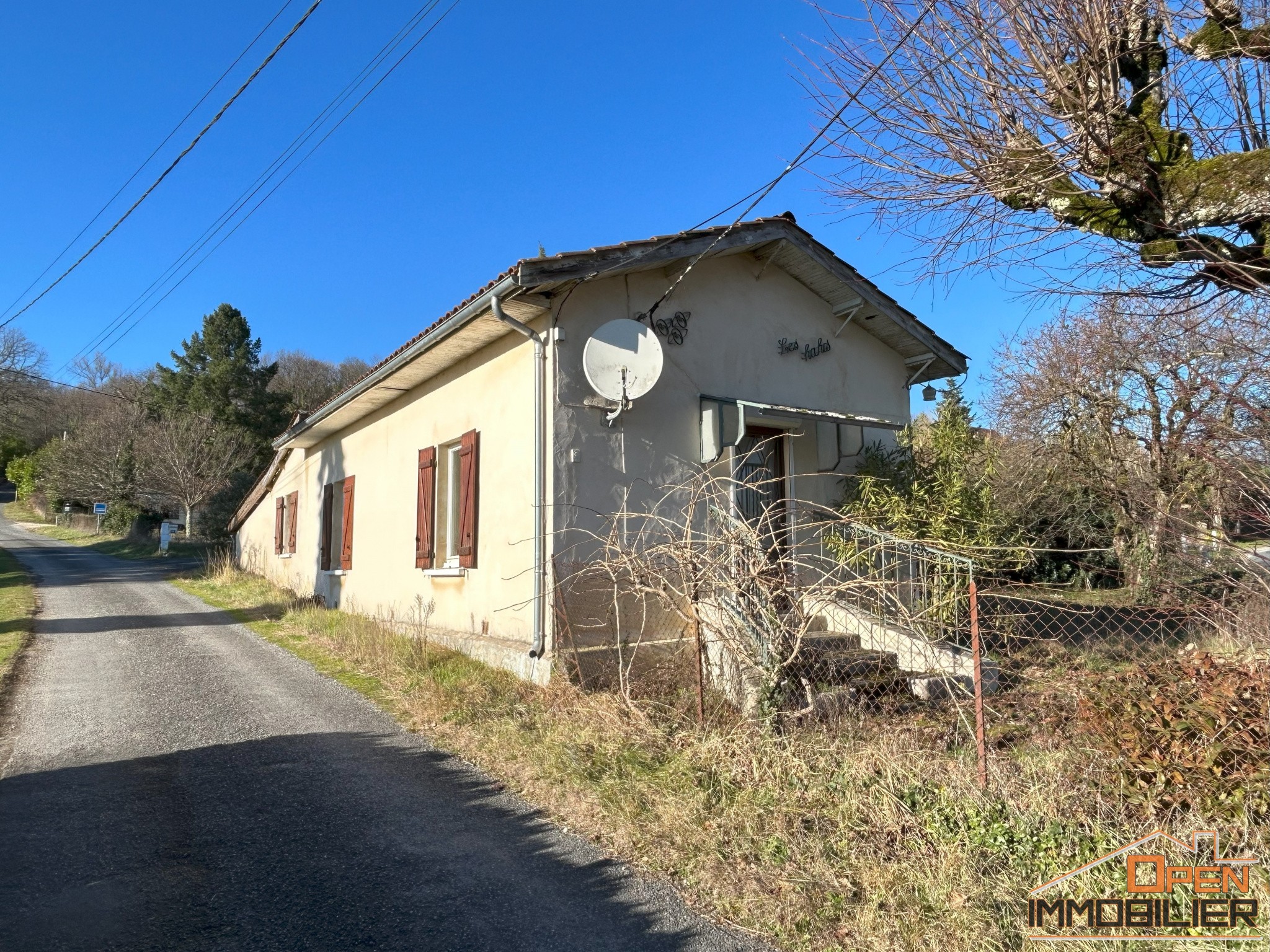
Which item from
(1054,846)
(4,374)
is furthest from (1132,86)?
(4,374)

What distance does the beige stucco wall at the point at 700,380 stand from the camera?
720cm

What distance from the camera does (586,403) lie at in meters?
7.22

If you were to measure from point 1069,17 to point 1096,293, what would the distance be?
4.75 ft

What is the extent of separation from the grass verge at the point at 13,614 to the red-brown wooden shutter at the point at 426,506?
12.9 feet

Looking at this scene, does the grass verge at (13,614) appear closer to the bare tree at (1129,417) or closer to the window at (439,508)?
the window at (439,508)

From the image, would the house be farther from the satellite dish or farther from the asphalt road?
the asphalt road

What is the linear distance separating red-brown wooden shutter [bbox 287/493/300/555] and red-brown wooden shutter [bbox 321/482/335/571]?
7.04 ft

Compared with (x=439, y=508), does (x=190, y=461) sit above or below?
above

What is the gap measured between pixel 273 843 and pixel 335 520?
408 inches

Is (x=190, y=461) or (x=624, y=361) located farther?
(x=190, y=461)

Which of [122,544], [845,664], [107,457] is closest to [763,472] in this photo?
[845,664]

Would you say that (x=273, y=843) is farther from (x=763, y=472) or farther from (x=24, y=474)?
(x=24, y=474)

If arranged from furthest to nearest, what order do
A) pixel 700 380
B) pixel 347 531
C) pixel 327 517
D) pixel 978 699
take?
1. pixel 327 517
2. pixel 347 531
3. pixel 700 380
4. pixel 978 699

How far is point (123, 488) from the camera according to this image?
3169 cm
